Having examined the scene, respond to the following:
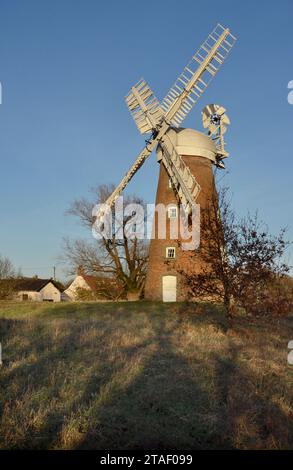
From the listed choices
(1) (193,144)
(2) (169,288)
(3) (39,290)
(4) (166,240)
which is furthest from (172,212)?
(3) (39,290)

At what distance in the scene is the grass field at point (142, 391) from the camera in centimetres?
518

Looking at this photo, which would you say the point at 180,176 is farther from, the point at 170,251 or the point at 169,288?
the point at 169,288

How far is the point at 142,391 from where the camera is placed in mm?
6656

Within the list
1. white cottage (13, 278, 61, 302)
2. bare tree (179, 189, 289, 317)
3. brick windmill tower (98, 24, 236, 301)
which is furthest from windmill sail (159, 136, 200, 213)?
white cottage (13, 278, 61, 302)

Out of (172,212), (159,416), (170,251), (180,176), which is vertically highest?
(180,176)

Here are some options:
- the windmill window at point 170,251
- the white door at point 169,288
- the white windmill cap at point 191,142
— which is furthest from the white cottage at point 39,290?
the white windmill cap at point 191,142

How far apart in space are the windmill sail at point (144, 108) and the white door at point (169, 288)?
29.3 feet

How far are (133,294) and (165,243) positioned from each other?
6.39 m

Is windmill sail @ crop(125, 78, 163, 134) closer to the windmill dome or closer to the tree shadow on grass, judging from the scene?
the windmill dome

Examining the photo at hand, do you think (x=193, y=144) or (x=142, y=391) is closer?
(x=142, y=391)

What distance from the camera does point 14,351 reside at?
9.49 metres

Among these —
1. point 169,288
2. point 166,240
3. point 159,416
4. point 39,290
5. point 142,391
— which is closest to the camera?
point 159,416

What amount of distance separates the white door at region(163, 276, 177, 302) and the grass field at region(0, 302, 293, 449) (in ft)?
41.1

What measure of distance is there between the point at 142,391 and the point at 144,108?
20.3 metres
